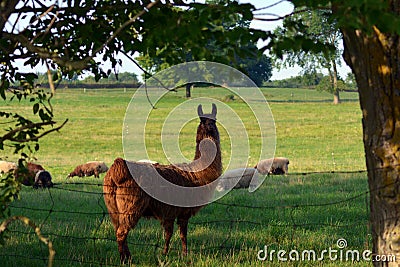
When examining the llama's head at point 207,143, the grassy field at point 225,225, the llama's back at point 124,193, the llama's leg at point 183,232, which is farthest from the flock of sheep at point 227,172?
the llama's leg at point 183,232

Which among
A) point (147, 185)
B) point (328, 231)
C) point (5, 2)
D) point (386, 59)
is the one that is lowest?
point (328, 231)

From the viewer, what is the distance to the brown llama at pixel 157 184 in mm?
8219

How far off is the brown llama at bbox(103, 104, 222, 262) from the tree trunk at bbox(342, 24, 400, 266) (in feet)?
11.4

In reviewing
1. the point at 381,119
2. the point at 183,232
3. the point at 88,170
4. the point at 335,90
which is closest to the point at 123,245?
the point at 183,232

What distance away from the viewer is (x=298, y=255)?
8.02 meters

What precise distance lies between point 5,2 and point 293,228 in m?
5.57

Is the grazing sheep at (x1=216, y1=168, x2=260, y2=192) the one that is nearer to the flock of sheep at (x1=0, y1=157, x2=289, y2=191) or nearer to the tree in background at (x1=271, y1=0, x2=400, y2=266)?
the flock of sheep at (x1=0, y1=157, x2=289, y2=191)

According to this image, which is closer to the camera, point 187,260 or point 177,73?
point 187,260

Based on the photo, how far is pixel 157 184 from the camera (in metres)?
8.36

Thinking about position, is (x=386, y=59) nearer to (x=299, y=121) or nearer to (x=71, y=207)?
(x=71, y=207)

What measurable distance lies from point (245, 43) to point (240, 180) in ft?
36.8

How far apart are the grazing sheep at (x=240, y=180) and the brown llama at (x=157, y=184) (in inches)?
217

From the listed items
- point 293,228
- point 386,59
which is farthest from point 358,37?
point 293,228
